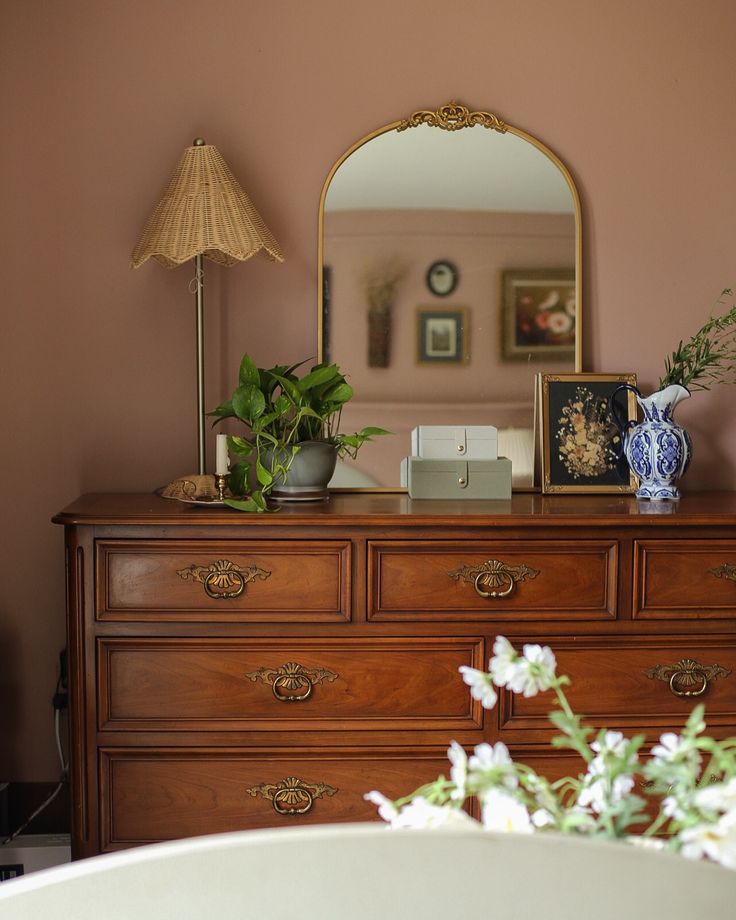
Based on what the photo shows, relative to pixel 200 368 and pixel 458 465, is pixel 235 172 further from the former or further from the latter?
pixel 458 465

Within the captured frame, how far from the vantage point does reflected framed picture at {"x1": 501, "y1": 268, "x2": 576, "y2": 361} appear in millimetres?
2580

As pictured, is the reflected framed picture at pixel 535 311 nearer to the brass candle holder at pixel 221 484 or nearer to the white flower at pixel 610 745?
the brass candle holder at pixel 221 484

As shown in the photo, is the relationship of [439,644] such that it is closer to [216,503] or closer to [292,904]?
[216,503]

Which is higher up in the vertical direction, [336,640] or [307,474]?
[307,474]

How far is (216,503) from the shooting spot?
7.23 ft

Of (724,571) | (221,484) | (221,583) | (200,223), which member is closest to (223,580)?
(221,583)

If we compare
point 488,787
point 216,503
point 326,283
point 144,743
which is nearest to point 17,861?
point 144,743

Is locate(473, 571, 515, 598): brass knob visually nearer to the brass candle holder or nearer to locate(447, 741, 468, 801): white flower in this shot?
the brass candle holder

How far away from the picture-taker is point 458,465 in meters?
2.33

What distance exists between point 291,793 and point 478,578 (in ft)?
2.04

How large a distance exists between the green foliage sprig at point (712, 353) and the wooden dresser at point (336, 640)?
565 mm

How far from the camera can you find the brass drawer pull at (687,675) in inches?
85.1

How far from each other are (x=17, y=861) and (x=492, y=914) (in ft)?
7.46

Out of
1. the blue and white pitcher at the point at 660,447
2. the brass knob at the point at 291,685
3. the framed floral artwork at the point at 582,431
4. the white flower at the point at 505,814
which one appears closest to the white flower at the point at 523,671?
Result: the white flower at the point at 505,814
